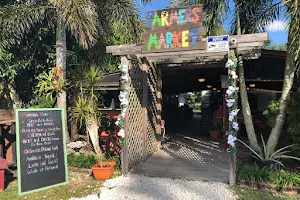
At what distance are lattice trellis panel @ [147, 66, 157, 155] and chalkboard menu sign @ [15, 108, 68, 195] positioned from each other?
104 inches

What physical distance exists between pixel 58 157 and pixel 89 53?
5.11 m

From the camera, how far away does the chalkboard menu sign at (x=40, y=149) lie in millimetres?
4359

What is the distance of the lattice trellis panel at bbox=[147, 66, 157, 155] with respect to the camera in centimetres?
712

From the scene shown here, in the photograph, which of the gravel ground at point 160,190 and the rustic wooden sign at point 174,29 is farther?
the rustic wooden sign at point 174,29

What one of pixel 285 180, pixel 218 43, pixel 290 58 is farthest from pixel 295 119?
pixel 218 43

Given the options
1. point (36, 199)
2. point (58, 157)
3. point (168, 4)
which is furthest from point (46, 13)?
point (36, 199)

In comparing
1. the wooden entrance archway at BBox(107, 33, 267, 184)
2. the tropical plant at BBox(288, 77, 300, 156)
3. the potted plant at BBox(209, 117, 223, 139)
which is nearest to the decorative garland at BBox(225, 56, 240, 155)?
the wooden entrance archway at BBox(107, 33, 267, 184)

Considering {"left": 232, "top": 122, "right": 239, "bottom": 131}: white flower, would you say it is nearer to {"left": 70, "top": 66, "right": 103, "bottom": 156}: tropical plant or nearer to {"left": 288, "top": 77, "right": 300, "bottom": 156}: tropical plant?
{"left": 288, "top": 77, "right": 300, "bottom": 156}: tropical plant

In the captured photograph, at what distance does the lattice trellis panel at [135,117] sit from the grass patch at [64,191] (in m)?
1.05

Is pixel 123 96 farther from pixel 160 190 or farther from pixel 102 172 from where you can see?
pixel 160 190

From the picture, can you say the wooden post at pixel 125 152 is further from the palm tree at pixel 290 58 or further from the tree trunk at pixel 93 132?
the palm tree at pixel 290 58

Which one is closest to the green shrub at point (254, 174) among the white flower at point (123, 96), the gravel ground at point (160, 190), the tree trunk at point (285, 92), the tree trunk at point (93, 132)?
the gravel ground at point (160, 190)

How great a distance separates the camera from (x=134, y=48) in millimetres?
5383

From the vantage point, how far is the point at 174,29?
496 centimetres
